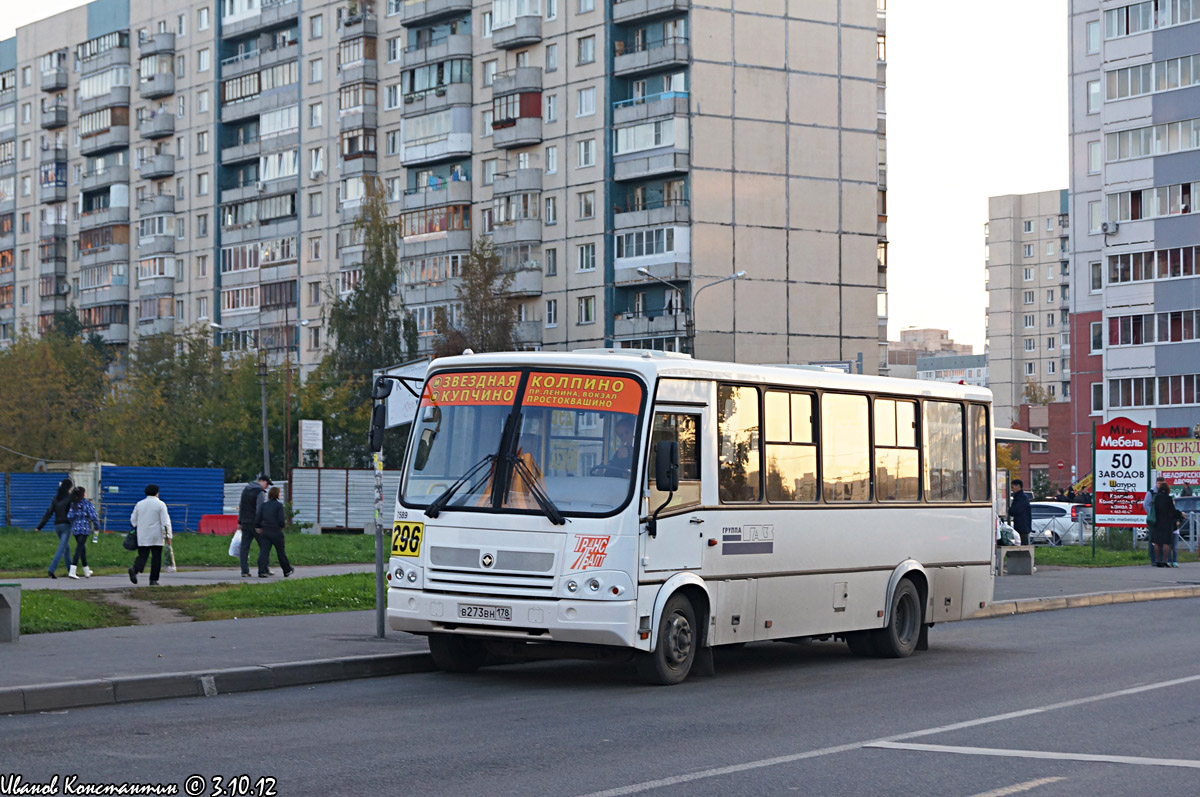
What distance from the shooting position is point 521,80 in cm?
8219

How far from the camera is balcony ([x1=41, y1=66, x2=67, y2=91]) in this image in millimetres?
111750

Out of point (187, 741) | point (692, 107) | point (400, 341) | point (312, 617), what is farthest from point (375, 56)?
point (187, 741)

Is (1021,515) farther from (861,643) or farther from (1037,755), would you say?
(1037,755)

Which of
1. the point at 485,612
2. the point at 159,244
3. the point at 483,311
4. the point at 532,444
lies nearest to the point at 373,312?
the point at 483,311

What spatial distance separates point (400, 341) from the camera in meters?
84.6

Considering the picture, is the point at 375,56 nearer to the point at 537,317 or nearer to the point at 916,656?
the point at 537,317

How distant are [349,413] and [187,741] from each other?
73.1 meters

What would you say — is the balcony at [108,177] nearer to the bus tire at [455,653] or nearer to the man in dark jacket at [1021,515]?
the man in dark jacket at [1021,515]

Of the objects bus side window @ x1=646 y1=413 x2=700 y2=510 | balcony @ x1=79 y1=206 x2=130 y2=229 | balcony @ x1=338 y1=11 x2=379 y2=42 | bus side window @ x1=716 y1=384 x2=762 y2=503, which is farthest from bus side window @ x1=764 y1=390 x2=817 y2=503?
balcony @ x1=79 y1=206 x2=130 y2=229

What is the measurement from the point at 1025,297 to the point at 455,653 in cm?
15991

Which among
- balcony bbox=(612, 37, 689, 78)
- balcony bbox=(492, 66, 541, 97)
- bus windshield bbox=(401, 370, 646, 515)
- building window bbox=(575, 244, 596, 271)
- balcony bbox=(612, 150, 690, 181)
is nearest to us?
bus windshield bbox=(401, 370, 646, 515)

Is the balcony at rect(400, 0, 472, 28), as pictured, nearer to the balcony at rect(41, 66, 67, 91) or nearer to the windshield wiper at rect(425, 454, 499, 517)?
the balcony at rect(41, 66, 67, 91)

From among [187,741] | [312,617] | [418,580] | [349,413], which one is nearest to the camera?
[187,741]

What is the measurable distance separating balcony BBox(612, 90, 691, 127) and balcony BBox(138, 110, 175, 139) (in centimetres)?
3553
